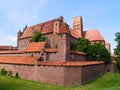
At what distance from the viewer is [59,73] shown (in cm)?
3988

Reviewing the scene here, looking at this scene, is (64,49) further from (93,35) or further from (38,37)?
(93,35)

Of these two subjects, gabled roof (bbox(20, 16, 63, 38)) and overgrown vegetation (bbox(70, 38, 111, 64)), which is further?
gabled roof (bbox(20, 16, 63, 38))

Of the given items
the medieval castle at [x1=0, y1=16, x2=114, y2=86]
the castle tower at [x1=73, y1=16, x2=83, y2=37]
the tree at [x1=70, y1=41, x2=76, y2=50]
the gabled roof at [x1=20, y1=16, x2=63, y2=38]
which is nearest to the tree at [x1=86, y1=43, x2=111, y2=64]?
the medieval castle at [x1=0, y1=16, x2=114, y2=86]

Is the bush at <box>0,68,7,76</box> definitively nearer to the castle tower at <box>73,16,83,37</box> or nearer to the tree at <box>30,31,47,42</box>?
the tree at <box>30,31,47,42</box>

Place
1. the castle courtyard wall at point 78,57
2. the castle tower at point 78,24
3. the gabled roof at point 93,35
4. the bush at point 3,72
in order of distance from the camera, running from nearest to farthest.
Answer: the castle courtyard wall at point 78,57, the bush at point 3,72, the gabled roof at point 93,35, the castle tower at point 78,24

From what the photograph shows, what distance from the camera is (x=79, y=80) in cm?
3953

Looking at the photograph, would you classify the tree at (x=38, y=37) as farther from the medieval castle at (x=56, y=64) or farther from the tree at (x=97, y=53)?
the tree at (x=97, y=53)

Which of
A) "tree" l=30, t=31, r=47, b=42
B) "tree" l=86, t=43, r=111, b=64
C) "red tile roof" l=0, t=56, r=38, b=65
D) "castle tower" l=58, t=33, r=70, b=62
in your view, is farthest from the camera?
"tree" l=30, t=31, r=47, b=42

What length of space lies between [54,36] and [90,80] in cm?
2171

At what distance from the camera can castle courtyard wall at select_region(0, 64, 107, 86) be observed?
3928 centimetres

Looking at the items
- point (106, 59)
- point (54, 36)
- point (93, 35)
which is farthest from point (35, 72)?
point (93, 35)

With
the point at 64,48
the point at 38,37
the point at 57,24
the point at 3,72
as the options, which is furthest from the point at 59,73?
the point at 38,37

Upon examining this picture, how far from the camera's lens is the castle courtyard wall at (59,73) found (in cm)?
3928

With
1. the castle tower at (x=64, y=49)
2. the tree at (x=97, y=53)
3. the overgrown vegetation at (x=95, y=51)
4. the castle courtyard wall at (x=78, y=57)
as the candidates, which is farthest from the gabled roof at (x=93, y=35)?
the castle tower at (x=64, y=49)
